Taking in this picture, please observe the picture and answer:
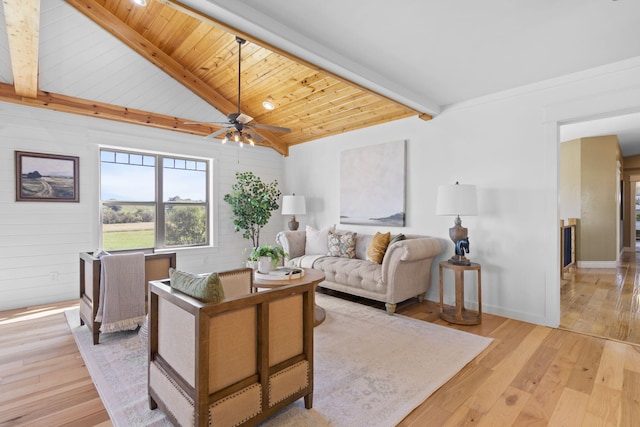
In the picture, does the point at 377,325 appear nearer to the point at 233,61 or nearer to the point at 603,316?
the point at 603,316

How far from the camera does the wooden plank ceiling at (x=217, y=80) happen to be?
12.4 ft

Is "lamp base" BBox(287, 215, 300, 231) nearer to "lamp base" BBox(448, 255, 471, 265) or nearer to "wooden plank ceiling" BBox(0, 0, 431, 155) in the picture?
"wooden plank ceiling" BBox(0, 0, 431, 155)

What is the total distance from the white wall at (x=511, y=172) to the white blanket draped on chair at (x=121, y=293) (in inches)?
132

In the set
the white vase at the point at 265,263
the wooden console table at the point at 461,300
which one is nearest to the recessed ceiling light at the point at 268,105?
the white vase at the point at 265,263

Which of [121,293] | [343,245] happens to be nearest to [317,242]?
[343,245]

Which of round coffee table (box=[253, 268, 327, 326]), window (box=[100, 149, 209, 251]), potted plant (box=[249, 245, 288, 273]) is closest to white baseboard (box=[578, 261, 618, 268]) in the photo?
round coffee table (box=[253, 268, 327, 326])

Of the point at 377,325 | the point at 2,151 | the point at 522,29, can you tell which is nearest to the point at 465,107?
the point at 522,29

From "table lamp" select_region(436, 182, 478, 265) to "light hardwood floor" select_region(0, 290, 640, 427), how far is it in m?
0.86

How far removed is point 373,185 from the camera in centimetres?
485

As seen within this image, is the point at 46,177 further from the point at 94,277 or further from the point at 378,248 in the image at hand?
the point at 378,248

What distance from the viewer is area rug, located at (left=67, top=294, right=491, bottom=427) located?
1.87 metres

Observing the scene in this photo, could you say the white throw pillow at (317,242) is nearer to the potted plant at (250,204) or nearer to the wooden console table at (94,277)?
the potted plant at (250,204)

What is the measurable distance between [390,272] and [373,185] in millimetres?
1676

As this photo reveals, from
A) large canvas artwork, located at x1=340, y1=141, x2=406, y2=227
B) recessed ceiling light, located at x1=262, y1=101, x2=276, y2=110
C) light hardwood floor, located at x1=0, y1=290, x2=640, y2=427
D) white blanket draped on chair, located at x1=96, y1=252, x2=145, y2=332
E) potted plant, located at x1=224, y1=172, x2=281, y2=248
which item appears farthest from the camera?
potted plant, located at x1=224, y1=172, x2=281, y2=248
